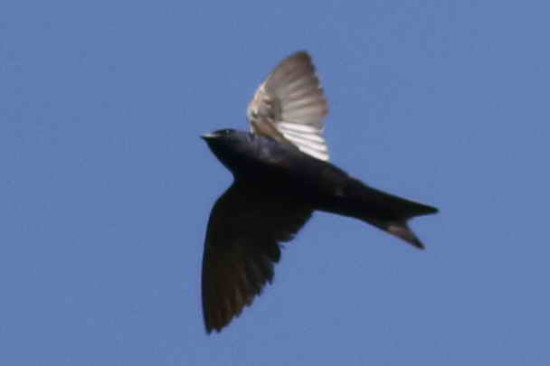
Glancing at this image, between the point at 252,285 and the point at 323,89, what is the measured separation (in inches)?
53.2

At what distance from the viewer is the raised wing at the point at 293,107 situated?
34.8ft

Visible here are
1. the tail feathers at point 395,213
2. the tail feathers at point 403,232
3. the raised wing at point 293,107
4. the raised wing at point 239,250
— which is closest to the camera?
the tail feathers at point 395,213

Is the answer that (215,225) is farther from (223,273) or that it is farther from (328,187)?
(328,187)

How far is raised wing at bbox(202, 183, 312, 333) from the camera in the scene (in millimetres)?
10398

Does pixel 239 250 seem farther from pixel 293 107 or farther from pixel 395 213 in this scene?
pixel 395 213

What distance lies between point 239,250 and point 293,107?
971 millimetres

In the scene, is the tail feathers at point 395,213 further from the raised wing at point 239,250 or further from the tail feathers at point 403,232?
the raised wing at point 239,250

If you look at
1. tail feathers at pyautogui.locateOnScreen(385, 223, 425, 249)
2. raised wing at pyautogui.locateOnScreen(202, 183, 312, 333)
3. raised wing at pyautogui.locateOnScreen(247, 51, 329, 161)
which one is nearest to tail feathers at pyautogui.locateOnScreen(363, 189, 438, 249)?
tail feathers at pyautogui.locateOnScreen(385, 223, 425, 249)

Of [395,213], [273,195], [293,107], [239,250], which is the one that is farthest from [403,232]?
[293,107]

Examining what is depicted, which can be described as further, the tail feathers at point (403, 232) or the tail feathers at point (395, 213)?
the tail feathers at point (403, 232)

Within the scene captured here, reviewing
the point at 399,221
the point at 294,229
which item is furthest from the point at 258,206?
the point at 399,221

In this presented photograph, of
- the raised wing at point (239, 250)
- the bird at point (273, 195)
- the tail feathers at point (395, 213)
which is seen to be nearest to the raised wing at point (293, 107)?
the bird at point (273, 195)

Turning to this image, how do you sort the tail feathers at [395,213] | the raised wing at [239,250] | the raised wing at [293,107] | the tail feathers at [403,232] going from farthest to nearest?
the raised wing at [293,107] → the raised wing at [239,250] → the tail feathers at [403,232] → the tail feathers at [395,213]

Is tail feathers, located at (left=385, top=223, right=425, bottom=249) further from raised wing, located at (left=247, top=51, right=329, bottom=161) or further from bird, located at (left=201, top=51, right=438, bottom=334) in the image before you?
raised wing, located at (left=247, top=51, right=329, bottom=161)
